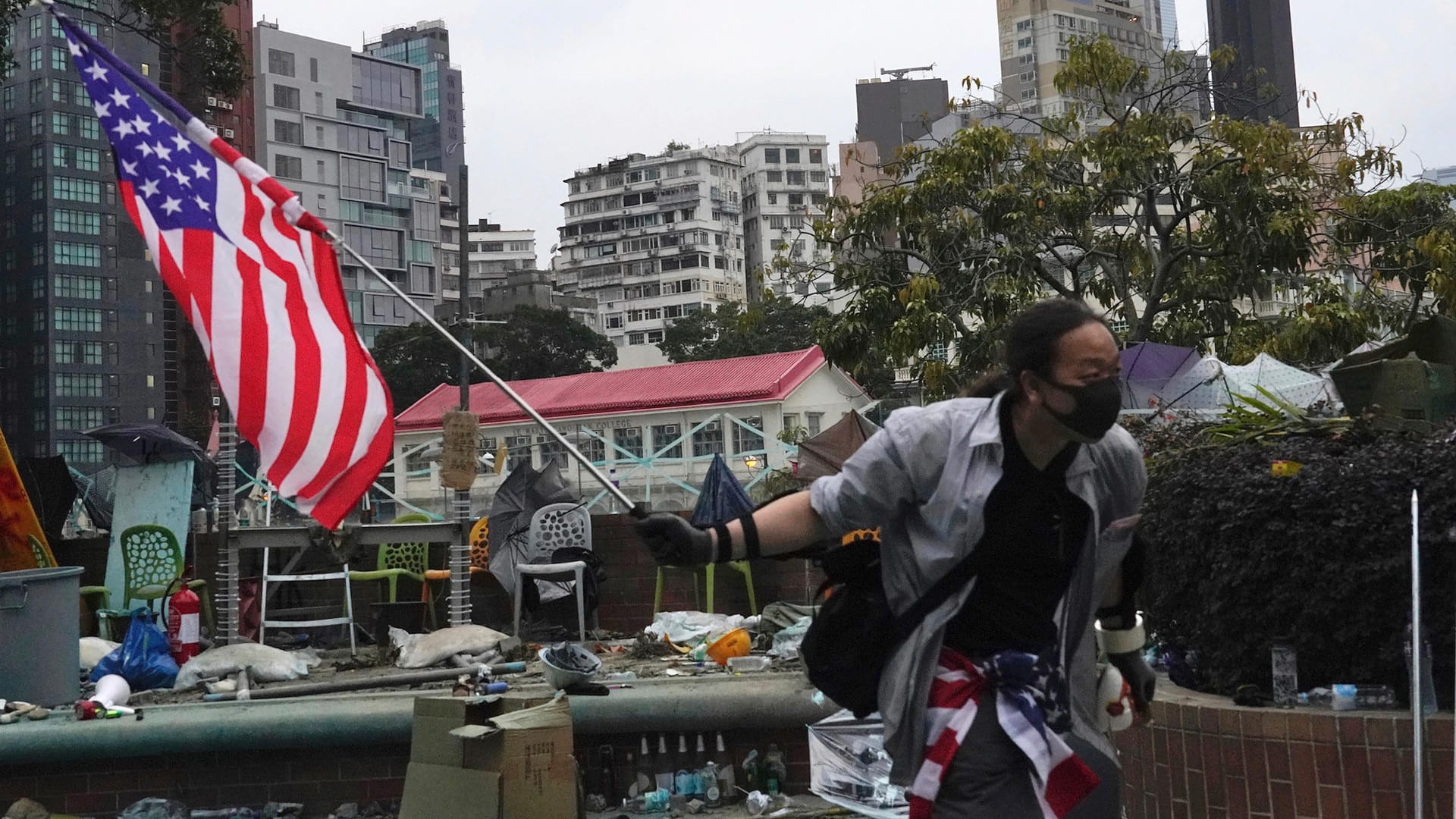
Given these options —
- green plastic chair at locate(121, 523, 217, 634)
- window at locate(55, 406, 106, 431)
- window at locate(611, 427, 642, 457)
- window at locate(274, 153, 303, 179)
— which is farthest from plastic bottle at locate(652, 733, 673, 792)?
window at locate(274, 153, 303, 179)

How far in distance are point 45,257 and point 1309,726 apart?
227ft

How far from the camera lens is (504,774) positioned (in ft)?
18.7

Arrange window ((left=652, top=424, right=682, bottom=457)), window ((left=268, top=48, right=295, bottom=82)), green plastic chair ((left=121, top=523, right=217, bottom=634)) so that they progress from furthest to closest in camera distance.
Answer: window ((left=268, top=48, right=295, bottom=82)) < window ((left=652, top=424, right=682, bottom=457)) < green plastic chair ((left=121, top=523, right=217, bottom=634))

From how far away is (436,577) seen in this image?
11.6 m

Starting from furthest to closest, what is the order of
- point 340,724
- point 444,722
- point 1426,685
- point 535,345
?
point 535,345
point 340,724
point 444,722
point 1426,685

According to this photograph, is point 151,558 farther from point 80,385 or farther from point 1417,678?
point 80,385

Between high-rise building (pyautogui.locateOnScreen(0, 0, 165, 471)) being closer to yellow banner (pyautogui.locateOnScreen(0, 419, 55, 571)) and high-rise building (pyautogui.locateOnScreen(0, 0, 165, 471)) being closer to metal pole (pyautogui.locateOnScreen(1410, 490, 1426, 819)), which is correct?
yellow banner (pyautogui.locateOnScreen(0, 419, 55, 571))

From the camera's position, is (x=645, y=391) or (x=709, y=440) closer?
(x=645, y=391)

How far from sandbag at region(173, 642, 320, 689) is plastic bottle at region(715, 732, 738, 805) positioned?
10.8 ft

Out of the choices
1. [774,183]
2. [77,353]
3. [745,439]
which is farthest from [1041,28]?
[745,439]

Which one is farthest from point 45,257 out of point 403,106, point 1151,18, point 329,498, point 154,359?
point 1151,18

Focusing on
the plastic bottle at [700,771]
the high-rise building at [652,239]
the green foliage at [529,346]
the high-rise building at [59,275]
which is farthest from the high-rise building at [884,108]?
the plastic bottle at [700,771]

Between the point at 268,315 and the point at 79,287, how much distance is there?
223 ft

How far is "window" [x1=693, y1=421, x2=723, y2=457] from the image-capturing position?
133 ft
